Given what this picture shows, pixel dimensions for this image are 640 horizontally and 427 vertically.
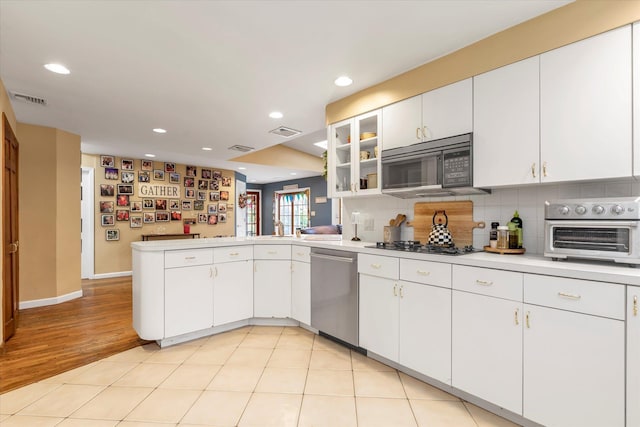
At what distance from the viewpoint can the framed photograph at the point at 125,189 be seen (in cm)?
609

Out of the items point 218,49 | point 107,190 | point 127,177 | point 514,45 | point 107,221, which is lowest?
point 107,221

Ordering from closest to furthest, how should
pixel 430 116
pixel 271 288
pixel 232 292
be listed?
pixel 430 116 → pixel 232 292 → pixel 271 288

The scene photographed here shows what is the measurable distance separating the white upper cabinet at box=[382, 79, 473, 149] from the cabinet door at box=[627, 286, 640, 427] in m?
1.34

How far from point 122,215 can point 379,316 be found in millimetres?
5884

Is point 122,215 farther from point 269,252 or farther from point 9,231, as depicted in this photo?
point 269,252

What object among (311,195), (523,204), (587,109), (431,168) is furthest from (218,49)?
(311,195)

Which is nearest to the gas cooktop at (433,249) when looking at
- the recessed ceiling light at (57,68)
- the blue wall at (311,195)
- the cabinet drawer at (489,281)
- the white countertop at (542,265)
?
the white countertop at (542,265)

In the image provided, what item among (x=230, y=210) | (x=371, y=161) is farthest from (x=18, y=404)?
(x=230, y=210)

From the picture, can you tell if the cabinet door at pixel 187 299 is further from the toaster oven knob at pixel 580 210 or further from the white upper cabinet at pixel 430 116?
the toaster oven knob at pixel 580 210

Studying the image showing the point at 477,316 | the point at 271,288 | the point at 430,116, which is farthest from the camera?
the point at 271,288

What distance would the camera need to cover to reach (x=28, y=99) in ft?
10.1

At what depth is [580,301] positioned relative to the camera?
145 cm

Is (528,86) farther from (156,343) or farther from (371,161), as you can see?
(156,343)

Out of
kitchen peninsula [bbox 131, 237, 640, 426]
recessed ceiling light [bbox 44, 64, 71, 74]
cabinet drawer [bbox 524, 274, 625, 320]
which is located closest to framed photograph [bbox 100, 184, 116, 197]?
recessed ceiling light [bbox 44, 64, 71, 74]
